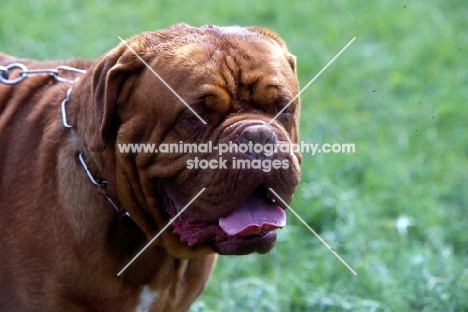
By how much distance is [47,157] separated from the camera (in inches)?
136

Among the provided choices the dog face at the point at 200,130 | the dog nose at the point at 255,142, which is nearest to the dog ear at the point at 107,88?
the dog face at the point at 200,130

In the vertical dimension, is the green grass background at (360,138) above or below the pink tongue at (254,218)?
below

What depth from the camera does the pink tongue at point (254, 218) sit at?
123 inches

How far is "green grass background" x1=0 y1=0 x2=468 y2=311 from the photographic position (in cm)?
462

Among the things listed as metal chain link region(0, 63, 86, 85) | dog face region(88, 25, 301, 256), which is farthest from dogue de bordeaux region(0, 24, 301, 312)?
metal chain link region(0, 63, 86, 85)

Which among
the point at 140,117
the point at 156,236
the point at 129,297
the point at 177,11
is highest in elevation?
the point at 140,117

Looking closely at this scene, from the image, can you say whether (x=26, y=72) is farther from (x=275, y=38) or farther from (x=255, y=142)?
(x=255, y=142)

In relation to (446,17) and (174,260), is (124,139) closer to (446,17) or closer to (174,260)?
(174,260)

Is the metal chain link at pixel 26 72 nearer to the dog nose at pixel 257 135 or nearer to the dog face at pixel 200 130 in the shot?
the dog face at pixel 200 130

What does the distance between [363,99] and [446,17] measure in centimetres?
212

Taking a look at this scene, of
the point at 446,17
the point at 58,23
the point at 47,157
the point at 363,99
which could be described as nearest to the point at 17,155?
the point at 47,157

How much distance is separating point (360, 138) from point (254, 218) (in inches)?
142

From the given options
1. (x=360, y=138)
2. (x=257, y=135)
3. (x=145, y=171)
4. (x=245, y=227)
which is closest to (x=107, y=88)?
(x=145, y=171)

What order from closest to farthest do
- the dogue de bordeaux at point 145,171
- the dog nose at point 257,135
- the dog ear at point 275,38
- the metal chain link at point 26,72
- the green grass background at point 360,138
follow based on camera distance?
the dog nose at point 257,135 → the dogue de bordeaux at point 145,171 → the dog ear at point 275,38 → the metal chain link at point 26,72 → the green grass background at point 360,138
